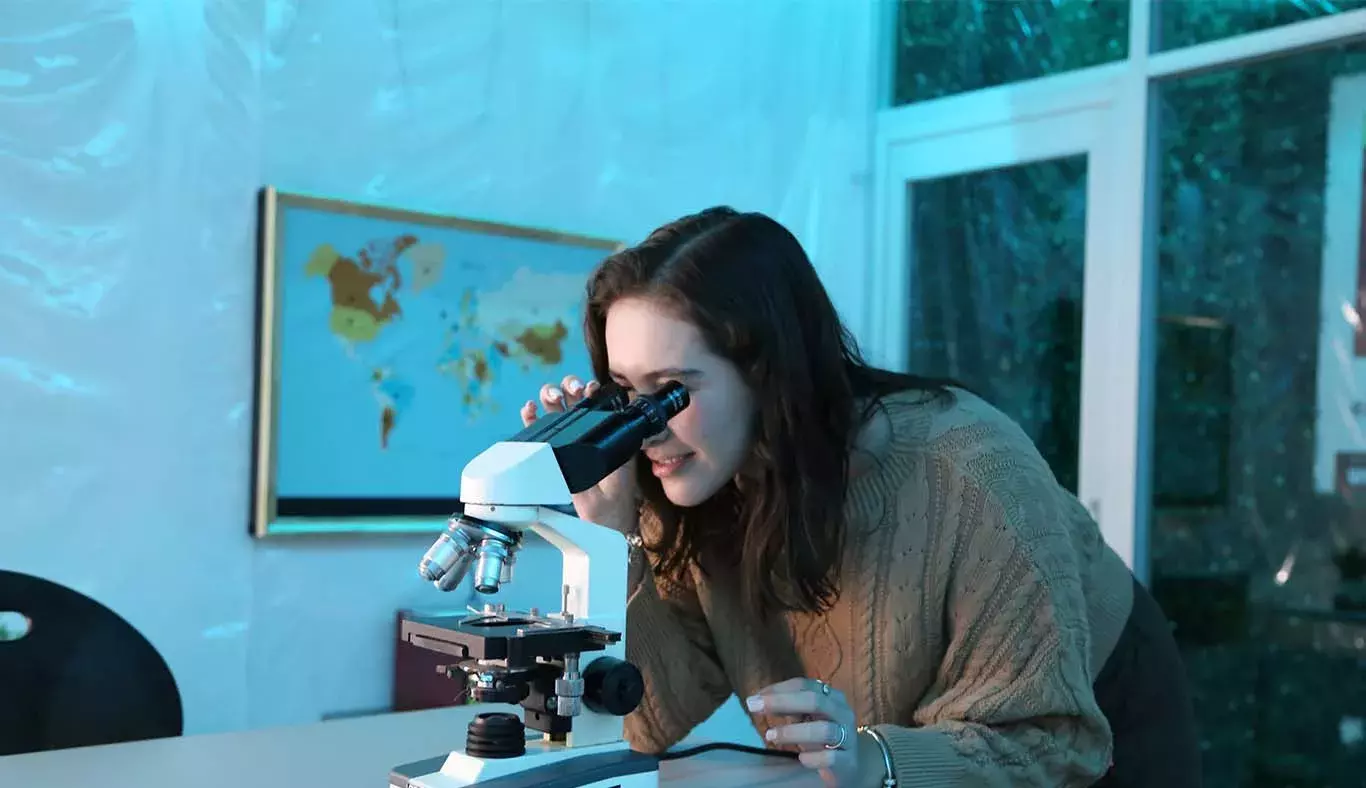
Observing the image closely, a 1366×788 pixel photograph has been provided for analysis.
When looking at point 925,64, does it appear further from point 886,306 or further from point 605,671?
point 605,671

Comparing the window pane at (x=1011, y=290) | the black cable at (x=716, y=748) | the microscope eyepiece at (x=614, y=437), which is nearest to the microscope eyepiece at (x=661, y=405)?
the microscope eyepiece at (x=614, y=437)

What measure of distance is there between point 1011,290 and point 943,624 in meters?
2.05

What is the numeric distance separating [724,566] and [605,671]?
1.33 feet

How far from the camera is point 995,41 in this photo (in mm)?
3295

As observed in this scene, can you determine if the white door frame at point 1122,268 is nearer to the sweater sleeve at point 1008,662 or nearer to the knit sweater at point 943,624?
the knit sweater at point 943,624

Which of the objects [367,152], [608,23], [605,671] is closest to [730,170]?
[608,23]

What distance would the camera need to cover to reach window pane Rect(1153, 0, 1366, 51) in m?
2.66

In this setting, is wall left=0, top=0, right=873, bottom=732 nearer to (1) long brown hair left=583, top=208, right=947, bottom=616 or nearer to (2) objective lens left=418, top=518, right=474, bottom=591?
(1) long brown hair left=583, top=208, right=947, bottom=616

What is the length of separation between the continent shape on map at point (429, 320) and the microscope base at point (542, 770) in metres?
1.49

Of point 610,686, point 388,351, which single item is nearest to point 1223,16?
point 388,351

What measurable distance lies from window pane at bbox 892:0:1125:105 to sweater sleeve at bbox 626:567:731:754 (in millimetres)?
2115

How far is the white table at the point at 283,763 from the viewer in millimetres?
1259

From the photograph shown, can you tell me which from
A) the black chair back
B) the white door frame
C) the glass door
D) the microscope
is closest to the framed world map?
the black chair back

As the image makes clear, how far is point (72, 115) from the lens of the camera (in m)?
2.19
